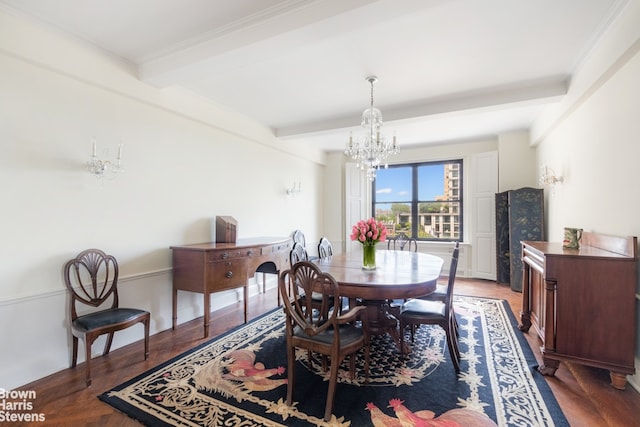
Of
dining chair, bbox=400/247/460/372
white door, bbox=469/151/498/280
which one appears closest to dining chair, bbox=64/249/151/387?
dining chair, bbox=400/247/460/372

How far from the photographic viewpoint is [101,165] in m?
2.71

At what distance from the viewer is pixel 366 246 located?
2771 mm

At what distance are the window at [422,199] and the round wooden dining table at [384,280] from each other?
3.08m

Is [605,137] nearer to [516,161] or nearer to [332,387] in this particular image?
[516,161]

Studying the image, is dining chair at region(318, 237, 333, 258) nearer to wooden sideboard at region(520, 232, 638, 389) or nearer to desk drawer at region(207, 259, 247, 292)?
desk drawer at region(207, 259, 247, 292)

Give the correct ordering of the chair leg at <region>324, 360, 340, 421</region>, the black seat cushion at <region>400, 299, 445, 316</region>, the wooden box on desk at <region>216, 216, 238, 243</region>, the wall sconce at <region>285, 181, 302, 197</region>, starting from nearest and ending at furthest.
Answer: the chair leg at <region>324, 360, 340, 421</region>
the black seat cushion at <region>400, 299, 445, 316</region>
the wooden box on desk at <region>216, 216, 238, 243</region>
the wall sconce at <region>285, 181, 302, 197</region>

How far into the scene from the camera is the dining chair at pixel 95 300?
2.31 m

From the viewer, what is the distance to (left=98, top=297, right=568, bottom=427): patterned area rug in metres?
1.86

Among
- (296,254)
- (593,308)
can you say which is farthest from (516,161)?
(296,254)

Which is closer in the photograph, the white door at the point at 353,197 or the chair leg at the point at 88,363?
the chair leg at the point at 88,363

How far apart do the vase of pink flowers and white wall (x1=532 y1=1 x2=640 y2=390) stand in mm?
1862

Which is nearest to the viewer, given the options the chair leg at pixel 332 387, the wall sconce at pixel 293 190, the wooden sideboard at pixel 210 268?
the chair leg at pixel 332 387

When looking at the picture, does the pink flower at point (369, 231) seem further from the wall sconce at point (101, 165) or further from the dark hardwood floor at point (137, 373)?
the wall sconce at point (101, 165)

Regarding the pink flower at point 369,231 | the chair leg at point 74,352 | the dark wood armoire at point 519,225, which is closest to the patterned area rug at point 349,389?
the chair leg at point 74,352
